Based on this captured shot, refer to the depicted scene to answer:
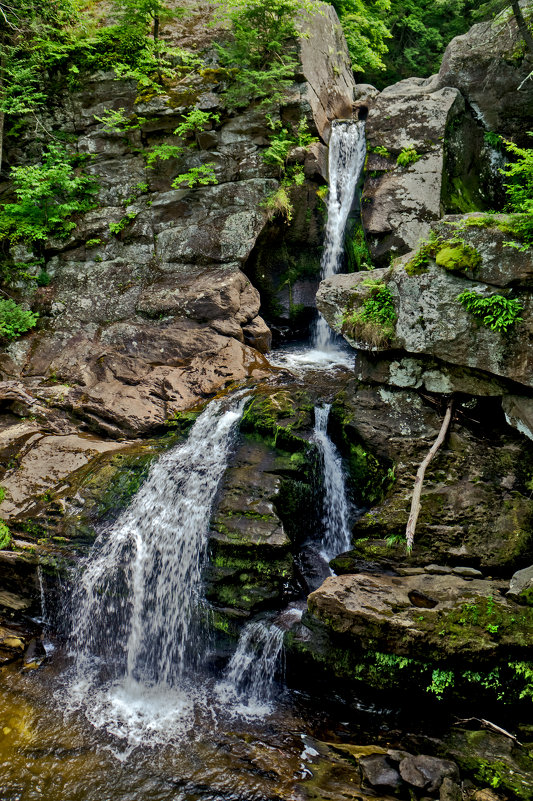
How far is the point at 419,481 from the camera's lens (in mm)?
5855

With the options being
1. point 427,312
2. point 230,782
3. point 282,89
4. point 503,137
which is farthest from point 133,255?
point 230,782

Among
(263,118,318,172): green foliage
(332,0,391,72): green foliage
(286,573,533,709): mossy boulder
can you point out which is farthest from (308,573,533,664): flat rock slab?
(332,0,391,72): green foliage

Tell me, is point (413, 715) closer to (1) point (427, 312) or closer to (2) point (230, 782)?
(2) point (230, 782)

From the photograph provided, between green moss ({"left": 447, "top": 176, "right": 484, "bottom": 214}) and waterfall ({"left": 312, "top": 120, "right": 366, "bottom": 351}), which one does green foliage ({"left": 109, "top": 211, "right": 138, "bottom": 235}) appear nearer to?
waterfall ({"left": 312, "top": 120, "right": 366, "bottom": 351})

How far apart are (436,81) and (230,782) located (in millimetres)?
13101

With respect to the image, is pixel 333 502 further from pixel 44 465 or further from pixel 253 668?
pixel 44 465

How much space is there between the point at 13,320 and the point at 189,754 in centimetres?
877

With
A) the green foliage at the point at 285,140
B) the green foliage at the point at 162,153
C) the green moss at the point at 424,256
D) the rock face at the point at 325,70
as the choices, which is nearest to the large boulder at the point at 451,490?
the green moss at the point at 424,256

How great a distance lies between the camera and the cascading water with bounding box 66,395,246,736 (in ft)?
19.2

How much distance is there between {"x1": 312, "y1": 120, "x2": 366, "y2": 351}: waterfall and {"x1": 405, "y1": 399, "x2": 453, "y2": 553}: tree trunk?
16.7 ft

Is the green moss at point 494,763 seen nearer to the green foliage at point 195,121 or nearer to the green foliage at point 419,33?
the green foliage at point 195,121

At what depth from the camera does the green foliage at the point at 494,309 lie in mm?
5602

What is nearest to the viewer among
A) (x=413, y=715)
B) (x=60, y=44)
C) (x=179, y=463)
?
(x=413, y=715)

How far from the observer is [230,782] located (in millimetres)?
4512
